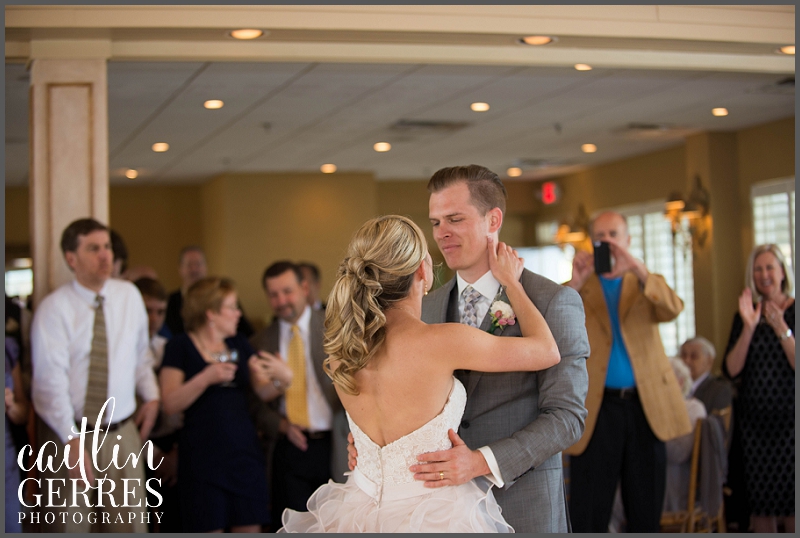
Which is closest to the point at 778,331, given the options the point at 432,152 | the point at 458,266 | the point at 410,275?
the point at 458,266

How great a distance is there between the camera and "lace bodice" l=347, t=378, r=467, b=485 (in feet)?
7.26

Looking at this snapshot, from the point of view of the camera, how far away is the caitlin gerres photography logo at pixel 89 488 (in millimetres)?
3764

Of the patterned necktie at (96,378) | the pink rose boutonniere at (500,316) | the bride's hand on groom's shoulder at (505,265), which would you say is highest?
the bride's hand on groom's shoulder at (505,265)

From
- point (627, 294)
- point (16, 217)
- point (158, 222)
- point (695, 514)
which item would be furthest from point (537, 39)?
point (16, 217)

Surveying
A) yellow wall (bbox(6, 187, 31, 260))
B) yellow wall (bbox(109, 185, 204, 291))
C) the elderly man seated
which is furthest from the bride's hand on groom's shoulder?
yellow wall (bbox(6, 187, 31, 260))

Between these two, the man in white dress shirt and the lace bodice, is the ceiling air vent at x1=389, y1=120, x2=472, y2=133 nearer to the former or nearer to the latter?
the man in white dress shirt

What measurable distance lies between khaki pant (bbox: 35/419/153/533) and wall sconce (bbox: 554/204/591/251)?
8.22 metres

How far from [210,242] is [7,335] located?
7.31m

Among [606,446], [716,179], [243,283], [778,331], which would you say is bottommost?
[606,446]

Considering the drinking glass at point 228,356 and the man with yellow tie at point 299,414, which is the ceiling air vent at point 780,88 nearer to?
the man with yellow tie at point 299,414

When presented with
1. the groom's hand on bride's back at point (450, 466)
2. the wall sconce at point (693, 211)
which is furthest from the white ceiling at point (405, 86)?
the groom's hand on bride's back at point (450, 466)

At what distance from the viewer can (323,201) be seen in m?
10.9

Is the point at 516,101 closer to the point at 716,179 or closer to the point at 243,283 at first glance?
the point at 716,179

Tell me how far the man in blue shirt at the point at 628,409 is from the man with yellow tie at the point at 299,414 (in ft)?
4.12
